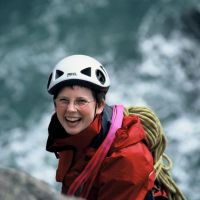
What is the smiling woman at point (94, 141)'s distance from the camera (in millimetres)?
4297

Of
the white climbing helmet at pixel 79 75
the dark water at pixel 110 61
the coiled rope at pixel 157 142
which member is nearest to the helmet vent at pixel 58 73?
the white climbing helmet at pixel 79 75

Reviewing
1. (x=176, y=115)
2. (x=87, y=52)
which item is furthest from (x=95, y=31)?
(x=176, y=115)

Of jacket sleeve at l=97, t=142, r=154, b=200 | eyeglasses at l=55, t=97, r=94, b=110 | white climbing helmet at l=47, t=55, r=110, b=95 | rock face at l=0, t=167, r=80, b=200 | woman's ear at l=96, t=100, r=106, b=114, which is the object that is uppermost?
white climbing helmet at l=47, t=55, r=110, b=95

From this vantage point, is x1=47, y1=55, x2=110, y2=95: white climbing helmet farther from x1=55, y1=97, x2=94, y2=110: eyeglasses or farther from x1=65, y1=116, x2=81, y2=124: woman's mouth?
x1=65, y1=116, x2=81, y2=124: woman's mouth

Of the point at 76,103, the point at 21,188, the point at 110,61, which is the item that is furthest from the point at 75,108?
the point at 110,61

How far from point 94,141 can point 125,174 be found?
38 centimetres

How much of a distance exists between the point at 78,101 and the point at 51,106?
1249cm

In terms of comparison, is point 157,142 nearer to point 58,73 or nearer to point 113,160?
point 113,160

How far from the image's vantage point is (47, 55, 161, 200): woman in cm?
429

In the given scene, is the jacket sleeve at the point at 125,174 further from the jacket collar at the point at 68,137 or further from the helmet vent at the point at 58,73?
the helmet vent at the point at 58,73

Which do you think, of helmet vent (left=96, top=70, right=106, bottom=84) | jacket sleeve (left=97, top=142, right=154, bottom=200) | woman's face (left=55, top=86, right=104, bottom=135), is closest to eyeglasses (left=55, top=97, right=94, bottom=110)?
woman's face (left=55, top=86, right=104, bottom=135)

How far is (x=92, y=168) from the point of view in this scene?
434 centimetres

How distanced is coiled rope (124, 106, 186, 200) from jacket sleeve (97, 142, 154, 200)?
59cm

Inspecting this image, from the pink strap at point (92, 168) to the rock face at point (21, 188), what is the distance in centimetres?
123
